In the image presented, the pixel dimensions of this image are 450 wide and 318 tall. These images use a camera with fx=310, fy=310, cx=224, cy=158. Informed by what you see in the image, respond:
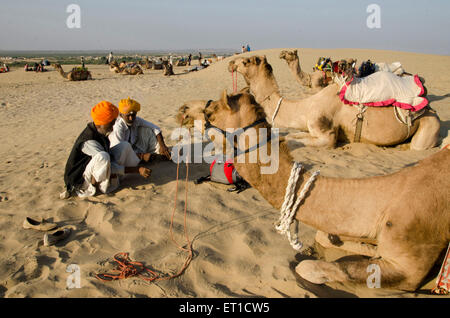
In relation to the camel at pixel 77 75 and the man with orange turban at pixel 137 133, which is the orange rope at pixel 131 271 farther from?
the camel at pixel 77 75

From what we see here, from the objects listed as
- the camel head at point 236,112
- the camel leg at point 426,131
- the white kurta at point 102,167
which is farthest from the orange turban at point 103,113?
the camel leg at point 426,131

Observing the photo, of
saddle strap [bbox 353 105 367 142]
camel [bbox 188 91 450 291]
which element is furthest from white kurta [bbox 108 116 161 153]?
saddle strap [bbox 353 105 367 142]

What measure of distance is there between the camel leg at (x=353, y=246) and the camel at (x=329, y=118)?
9.40ft

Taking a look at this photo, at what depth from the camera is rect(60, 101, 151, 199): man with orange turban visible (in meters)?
3.98

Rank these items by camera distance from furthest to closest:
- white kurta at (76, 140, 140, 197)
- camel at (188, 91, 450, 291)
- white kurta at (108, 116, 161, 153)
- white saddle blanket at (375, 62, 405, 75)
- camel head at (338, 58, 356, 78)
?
white saddle blanket at (375, 62, 405, 75)
camel head at (338, 58, 356, 78)
white kurta at (108, 116, 161, 153)
white kurta at (76, 140, 140, 197)
camel at (188, 91, 450, 291)

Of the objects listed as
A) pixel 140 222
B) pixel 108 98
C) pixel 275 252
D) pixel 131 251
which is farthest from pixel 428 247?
pixel 108 98

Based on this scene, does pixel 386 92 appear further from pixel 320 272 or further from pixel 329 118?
pixel 320 272

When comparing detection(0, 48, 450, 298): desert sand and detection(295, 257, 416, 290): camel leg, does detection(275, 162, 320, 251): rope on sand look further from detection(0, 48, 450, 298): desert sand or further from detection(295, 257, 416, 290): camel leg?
detection(0, 48, 450, 298): desert sand

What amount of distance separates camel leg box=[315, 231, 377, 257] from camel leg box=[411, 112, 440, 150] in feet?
11.4

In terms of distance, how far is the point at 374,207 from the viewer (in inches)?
86.0

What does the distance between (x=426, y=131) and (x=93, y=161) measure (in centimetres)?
524

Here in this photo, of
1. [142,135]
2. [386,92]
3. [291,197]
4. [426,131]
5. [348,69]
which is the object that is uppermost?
[348,69]

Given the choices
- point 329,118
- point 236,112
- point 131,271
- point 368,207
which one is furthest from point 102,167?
point 329,118
